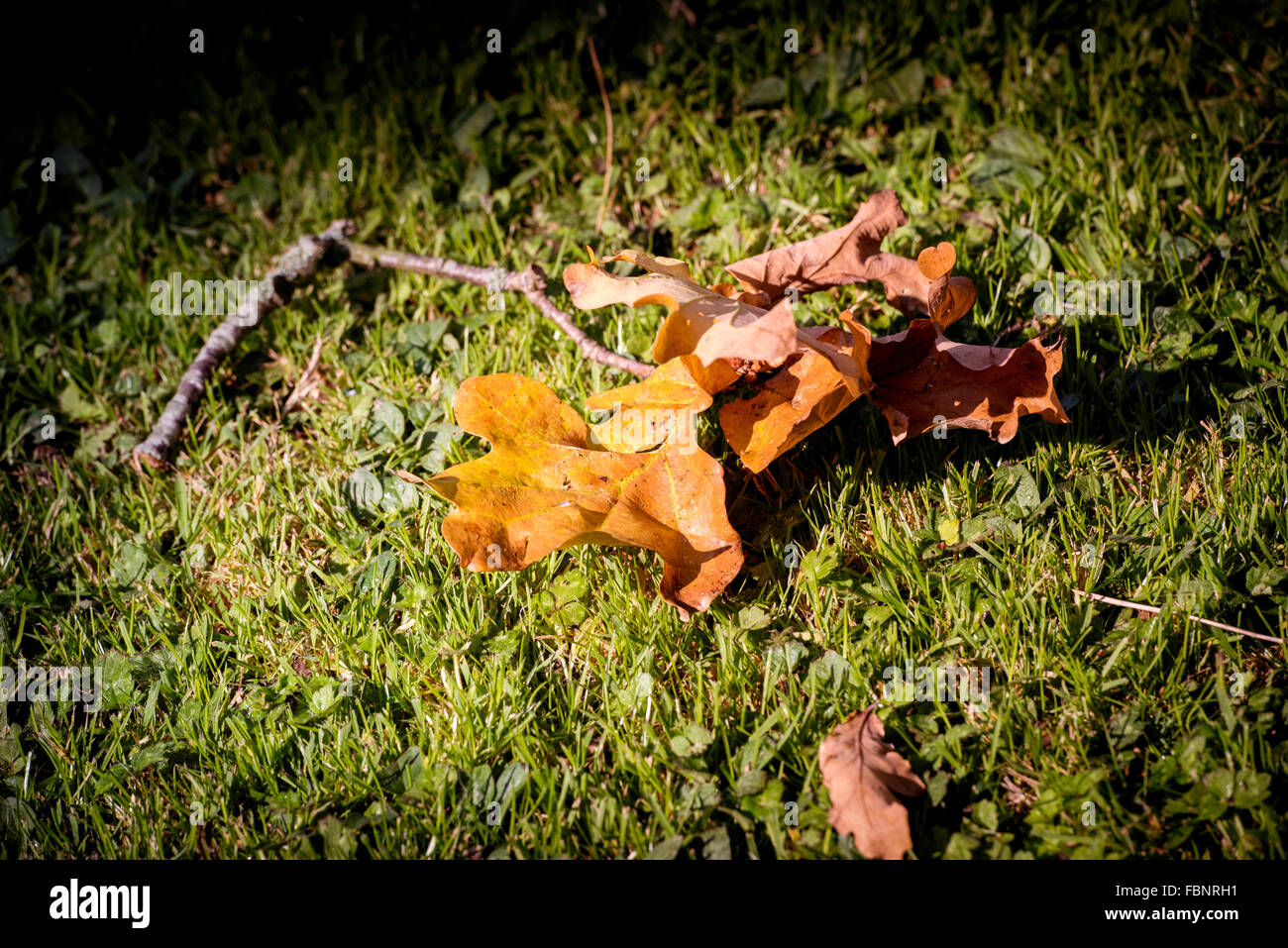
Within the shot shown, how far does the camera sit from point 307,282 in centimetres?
300

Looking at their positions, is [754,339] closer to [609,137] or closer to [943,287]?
[943,287]

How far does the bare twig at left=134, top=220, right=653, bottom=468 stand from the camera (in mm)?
2613

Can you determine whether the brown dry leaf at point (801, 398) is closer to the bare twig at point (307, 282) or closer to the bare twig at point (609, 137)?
the bare twig at point (307, 282)

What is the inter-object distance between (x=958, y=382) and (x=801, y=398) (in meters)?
0.38

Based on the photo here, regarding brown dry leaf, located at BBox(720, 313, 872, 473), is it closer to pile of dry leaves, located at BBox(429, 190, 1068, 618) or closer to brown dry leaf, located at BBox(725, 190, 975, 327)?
pile of dry leaves, located at BBox(429, 190, 1068, 618)

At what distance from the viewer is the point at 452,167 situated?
327cm

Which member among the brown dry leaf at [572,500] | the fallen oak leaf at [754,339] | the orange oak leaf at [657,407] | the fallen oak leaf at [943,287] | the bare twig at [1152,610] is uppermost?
the fallen oak leaf at [943,287]

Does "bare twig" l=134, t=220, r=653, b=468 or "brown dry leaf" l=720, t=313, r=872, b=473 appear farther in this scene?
"bare twig" l=134, t=220, r=653, b=468

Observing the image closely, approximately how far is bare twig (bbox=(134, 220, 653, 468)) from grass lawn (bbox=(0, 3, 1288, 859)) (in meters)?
0.07

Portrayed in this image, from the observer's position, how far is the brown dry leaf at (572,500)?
1.84 meters

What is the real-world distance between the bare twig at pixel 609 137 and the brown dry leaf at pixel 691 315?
1.10 m

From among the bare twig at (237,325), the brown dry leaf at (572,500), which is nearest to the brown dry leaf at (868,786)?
the brown dry leaf at (572,500)

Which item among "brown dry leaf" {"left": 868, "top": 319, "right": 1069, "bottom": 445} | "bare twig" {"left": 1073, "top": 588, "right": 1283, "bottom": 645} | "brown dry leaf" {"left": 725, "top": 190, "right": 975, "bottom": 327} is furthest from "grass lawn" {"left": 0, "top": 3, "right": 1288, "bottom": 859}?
"brown dry leaf" {"left": 725, "top": 190, "right": 975, "bottom": 327}

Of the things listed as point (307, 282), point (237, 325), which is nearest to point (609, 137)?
point (307, 282)
